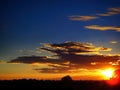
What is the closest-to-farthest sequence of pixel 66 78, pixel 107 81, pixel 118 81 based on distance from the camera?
pixel 118 81 → pixel 107 81 → pixel 66 78

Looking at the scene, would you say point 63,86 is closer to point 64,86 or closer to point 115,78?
point 64,86

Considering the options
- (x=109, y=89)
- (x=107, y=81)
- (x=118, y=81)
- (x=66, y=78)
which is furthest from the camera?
(x=66, y=78)

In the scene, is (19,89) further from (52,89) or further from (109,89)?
(109,89)

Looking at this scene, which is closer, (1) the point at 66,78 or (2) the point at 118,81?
(2) the point at 118,81

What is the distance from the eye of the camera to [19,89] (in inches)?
2830

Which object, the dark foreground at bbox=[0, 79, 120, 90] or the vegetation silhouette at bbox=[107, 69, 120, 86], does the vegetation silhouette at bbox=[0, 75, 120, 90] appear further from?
the vegetation silhouette at bbox=[107, 69, 120, 86]

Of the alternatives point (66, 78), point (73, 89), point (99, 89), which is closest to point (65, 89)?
point (73, 89)

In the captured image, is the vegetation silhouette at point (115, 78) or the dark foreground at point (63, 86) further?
the vegetation silhouette at point (115, 78)

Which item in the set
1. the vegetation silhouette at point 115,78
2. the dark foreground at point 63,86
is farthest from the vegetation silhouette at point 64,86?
the vegetation silhouette at point 115,78

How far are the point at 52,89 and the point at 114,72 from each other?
17.6 m

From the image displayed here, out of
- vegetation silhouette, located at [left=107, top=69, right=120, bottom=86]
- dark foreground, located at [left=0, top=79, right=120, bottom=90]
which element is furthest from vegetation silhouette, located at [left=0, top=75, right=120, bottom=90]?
vegetation silhouette, located at [left=107, top=69, right=120, bottom=86]

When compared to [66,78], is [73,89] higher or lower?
lower

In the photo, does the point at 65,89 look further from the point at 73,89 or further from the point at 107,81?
the point at 107,81

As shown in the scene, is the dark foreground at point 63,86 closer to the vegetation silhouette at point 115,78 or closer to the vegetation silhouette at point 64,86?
the vegetation silhouette at point 64,86
